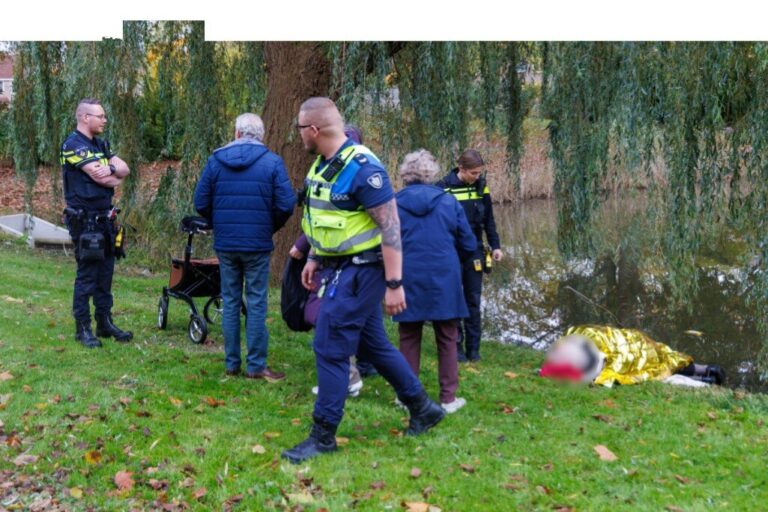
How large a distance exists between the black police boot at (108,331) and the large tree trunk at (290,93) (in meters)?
3.28

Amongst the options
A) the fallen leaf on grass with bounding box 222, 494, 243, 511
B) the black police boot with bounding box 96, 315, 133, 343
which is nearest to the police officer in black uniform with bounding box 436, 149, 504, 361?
the black police boot with bounding box 96, 315, 133, 343

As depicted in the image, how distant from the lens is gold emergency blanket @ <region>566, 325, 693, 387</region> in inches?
264

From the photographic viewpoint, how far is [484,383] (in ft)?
21.2

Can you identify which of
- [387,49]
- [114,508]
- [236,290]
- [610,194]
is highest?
[387,49]

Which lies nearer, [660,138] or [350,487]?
[350,487]

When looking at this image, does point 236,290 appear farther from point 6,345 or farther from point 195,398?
point 6,345

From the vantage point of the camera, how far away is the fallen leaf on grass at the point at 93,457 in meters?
4.57

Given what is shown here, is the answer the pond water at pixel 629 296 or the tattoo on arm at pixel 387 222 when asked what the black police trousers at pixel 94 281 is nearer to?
the tattoo on arm at pixel 387 222

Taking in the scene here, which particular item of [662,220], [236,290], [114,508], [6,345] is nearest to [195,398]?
[236,290]

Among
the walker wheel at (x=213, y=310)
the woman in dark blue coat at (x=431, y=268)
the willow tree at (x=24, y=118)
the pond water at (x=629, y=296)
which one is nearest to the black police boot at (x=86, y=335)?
the walker wheel at (x=213, y=310)

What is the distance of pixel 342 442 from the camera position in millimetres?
4852

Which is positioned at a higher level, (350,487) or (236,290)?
(236,290)

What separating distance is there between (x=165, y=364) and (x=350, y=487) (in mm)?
2593

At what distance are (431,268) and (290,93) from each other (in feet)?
16.5
